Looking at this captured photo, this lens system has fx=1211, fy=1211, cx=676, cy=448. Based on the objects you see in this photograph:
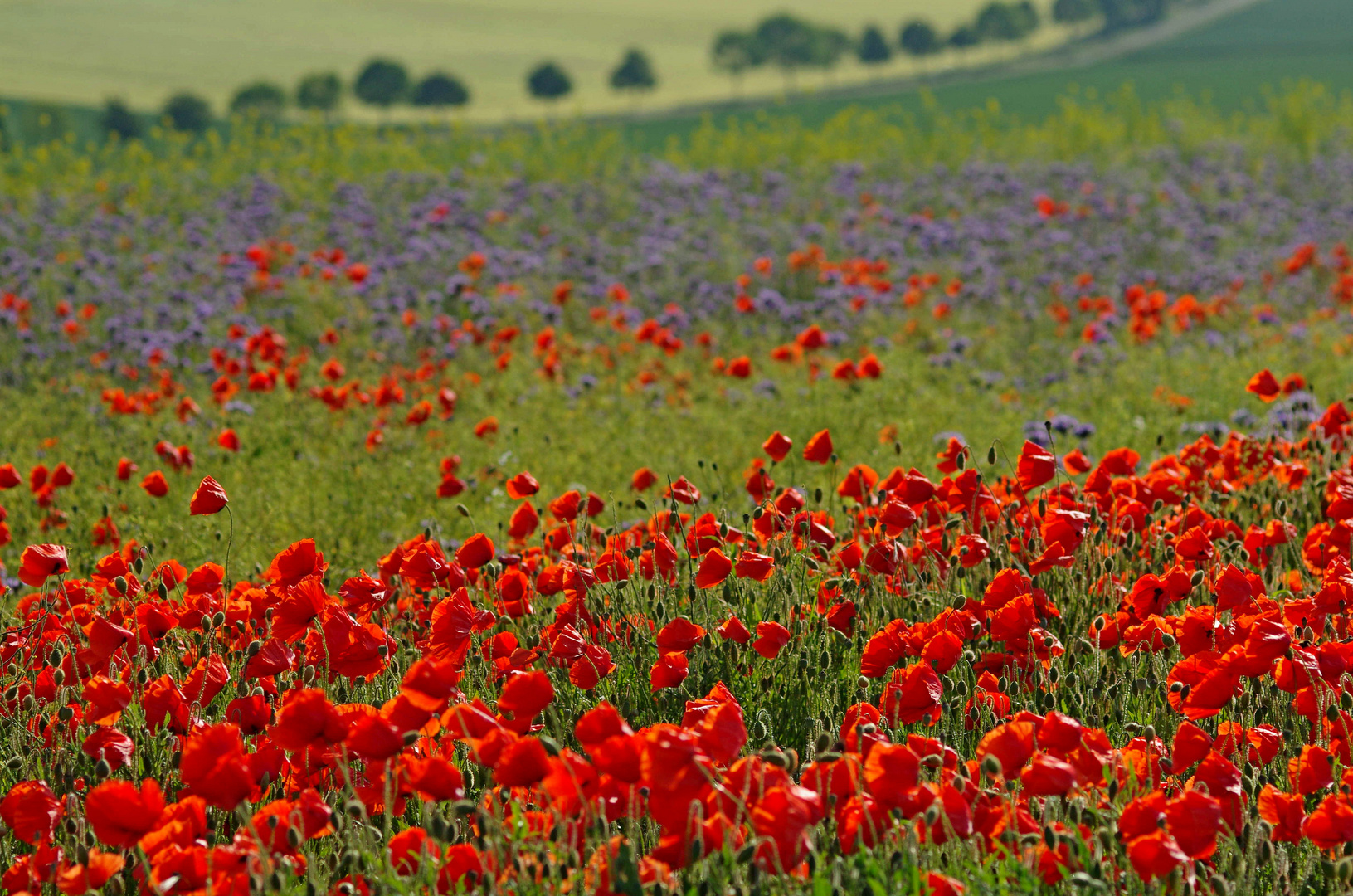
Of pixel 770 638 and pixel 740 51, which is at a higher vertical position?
pixel 740 51

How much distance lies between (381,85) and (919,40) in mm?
35171

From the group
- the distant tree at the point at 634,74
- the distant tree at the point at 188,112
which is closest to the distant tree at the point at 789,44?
the distant tree at the point at 634,74

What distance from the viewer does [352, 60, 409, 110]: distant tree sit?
67938mm

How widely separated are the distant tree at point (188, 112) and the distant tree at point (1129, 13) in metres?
59.7

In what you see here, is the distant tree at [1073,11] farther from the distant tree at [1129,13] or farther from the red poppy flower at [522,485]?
the red poppy flower at [522,485]

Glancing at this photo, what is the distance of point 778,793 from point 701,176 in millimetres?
14819

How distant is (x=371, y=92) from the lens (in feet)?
224

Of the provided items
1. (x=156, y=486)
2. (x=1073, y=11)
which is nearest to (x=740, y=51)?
(x=1073, y=11)

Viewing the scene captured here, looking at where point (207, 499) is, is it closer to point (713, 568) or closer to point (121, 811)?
point (121, 811)

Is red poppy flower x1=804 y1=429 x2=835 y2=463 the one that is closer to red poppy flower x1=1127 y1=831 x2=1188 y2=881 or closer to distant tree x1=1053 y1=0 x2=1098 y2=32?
red poppy flower x1=1127 y1=831 x2=1188 y2=881

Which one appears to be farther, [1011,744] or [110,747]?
[110,747]

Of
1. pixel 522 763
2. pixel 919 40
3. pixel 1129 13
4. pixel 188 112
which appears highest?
pixel 1129 13

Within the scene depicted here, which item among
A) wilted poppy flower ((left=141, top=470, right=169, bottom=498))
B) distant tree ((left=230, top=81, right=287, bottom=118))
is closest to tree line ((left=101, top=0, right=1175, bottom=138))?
distant tree ((left=230, top=81, right=287, bottom=118))

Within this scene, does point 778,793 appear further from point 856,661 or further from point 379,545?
point 379,545
